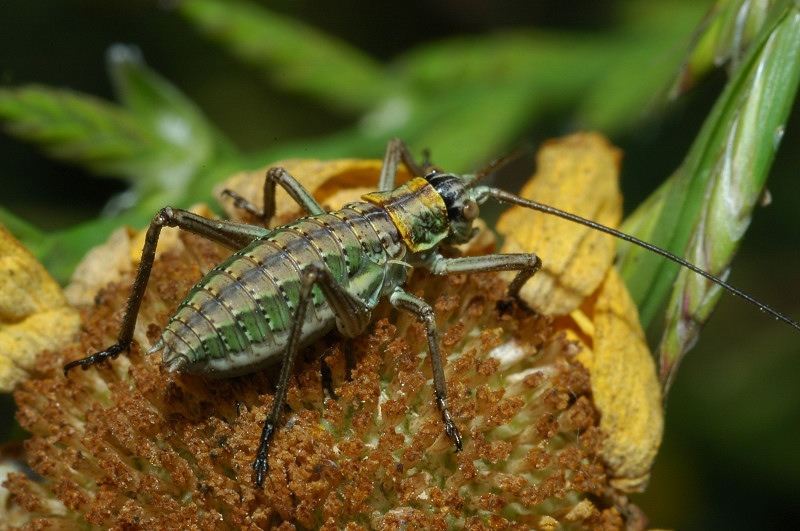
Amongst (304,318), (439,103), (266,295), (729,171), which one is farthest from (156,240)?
(439,103)

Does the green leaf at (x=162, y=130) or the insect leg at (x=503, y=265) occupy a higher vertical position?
the green leaf at (x=162, y=130)

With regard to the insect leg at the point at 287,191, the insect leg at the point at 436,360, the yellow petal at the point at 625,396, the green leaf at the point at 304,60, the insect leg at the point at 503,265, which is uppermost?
the green leaf at the point at 304,60

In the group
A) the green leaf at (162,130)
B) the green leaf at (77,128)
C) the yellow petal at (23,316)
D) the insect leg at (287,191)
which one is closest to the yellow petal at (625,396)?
the insect leg at (287,191)

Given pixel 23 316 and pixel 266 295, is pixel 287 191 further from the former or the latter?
pixel 23 316

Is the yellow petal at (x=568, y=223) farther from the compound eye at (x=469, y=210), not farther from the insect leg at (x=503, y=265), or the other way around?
the compound eye at (x=469, y=210)

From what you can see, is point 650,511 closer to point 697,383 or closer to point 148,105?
point 697,383

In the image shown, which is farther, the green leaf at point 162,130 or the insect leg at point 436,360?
the green leaf at point 162,130

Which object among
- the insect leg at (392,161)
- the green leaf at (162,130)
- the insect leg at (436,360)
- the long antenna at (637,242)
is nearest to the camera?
the insect leg at (436,360)
